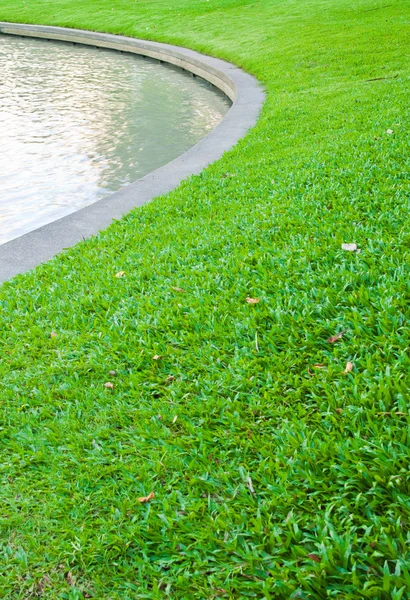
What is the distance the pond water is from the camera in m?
7.70

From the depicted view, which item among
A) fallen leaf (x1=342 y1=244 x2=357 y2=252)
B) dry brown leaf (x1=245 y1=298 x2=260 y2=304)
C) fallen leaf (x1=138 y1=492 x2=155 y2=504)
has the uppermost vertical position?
fallen leaf (x1=342 y1=244 x2=357 y2=252)

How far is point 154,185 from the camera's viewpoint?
686 centimetres

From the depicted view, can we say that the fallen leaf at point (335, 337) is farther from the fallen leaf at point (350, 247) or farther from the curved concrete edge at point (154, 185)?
the curved concrete edge at point (154, 185)

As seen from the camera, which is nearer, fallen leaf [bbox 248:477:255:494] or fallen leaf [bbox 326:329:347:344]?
fallen leaf [bbox 248:477:255:494]

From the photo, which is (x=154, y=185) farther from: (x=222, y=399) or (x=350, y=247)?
(x=222, y=399)

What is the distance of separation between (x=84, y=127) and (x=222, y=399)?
345 inches

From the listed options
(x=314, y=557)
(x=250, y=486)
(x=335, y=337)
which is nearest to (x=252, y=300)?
(x=335, y=337)

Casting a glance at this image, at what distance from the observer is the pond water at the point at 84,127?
7.70 metres

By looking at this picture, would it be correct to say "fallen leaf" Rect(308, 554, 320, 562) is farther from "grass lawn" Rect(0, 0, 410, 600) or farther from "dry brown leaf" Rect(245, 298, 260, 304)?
"dry brown leaf" Rect(245, 298, 260, 304)

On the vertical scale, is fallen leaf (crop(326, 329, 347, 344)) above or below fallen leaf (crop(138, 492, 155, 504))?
above

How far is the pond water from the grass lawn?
2345 millimetres

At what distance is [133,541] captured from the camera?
232 cm

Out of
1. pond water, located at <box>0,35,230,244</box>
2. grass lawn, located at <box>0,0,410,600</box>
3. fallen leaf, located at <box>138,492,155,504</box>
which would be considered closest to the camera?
grass lawn, located at <box>0,0,410,600</box>

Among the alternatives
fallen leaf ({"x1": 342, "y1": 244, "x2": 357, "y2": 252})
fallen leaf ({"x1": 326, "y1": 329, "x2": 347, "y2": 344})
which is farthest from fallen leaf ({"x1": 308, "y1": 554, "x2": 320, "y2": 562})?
fallen leaf ({"x1": 342, "y1": 244, "x2": 357, "y2": 252})
